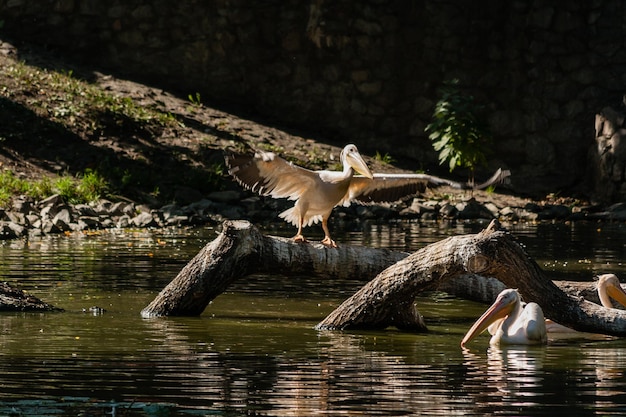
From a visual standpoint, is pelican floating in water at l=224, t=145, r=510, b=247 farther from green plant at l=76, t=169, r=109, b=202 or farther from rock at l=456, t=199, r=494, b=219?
rock at l=456, t=199, r=494, b=219

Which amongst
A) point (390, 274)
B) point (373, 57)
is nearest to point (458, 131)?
point (373, 57)

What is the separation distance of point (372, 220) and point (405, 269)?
36.3ft

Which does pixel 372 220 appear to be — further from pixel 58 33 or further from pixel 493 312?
pixel 493 312

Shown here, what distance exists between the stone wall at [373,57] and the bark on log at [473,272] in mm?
13794

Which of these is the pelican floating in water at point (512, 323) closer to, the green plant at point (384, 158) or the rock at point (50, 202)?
the rock at point (50, 202)

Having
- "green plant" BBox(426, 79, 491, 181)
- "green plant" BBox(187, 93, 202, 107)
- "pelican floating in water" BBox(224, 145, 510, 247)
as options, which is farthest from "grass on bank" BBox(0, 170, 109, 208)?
"pelican floating in water" BBox(224, 145, 510, 247)

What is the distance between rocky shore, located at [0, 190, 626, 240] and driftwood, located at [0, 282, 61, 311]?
21.4 ft

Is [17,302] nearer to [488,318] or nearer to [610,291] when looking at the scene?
[488,318]

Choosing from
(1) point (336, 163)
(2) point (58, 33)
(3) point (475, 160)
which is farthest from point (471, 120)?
(2) point (58, 33)

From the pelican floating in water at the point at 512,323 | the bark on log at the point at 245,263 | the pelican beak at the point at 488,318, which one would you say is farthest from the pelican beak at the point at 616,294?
the bark on log at the point at 245,263

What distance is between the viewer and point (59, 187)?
63.9 ft

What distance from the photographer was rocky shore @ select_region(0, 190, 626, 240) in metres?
18.4

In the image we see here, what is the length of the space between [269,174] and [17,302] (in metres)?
2.32

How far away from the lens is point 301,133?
→ 24172mm
